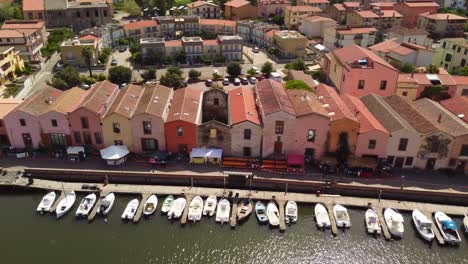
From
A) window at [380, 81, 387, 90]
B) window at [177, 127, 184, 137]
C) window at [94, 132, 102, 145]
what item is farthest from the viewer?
window at [380, 81, 387, 90]

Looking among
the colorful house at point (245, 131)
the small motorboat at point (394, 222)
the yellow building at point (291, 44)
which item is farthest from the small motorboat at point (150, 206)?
the yellow building at point (291, 44)

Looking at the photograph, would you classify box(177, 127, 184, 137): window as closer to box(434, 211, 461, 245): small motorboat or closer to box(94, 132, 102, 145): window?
box(94, 132, 102, 145): window

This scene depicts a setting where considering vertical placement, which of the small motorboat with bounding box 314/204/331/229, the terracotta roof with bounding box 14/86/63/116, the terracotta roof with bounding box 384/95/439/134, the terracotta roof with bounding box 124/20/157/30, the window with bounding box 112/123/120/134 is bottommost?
the small motorboat with bounding box 314/204/331/229

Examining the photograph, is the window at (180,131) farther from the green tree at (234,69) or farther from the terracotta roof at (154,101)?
the green tree at (234,69)

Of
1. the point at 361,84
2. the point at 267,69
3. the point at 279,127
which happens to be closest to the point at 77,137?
the point at 279,127

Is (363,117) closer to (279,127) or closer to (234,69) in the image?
(279,127)

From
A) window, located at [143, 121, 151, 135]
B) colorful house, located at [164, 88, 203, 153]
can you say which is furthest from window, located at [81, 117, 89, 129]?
colorful house, located at [164, 88, 203, 153]

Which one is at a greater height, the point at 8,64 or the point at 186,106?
the point at 8,64
